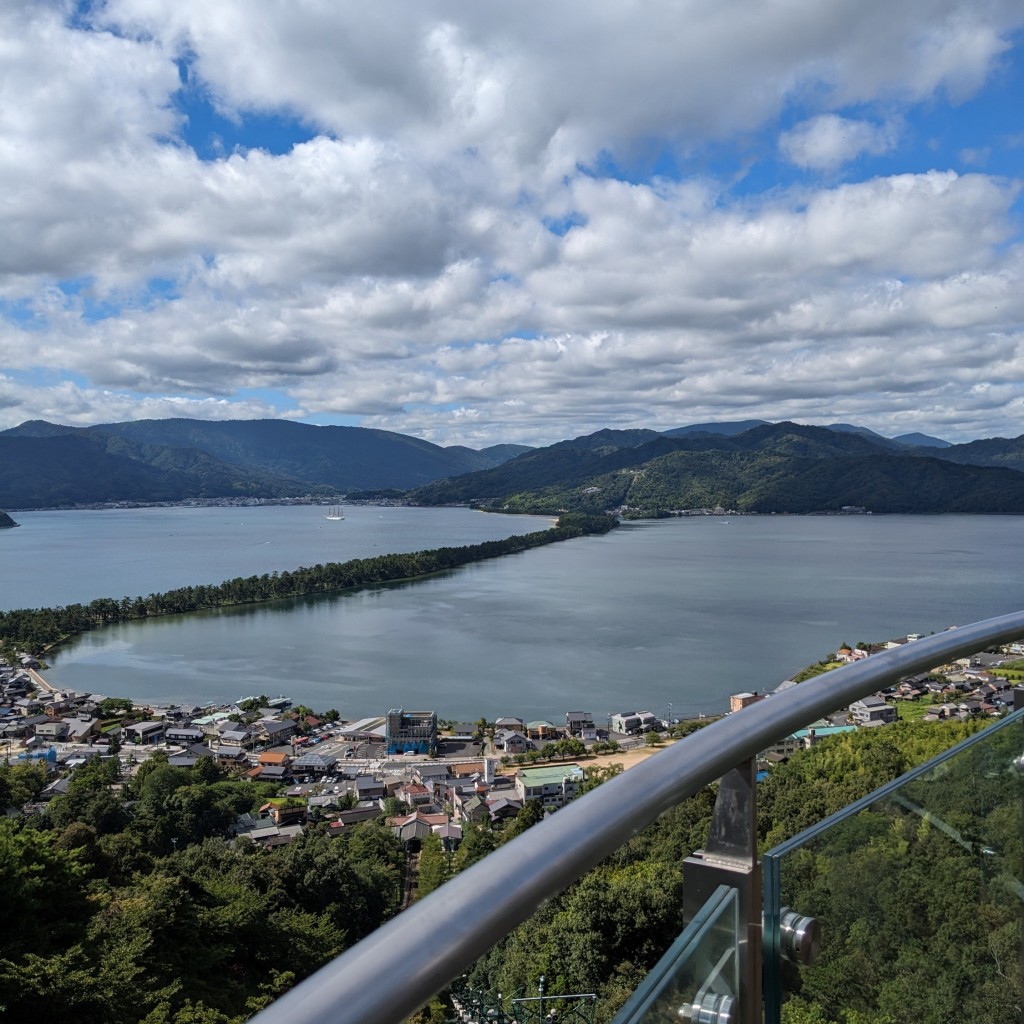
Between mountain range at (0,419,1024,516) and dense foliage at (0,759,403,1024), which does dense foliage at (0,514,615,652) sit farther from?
mountain range at (0,419,1024,516)

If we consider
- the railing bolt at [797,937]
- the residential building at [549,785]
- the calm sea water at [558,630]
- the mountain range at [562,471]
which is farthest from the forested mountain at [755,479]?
the railing bolt at [797,937]

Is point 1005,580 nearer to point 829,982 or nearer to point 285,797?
point 285,797

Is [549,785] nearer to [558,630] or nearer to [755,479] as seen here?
[558,630]

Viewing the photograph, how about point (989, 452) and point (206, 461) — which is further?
point (206, 461)

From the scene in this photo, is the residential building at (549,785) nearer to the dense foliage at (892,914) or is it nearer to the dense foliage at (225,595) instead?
the dense foliage at (892,914)

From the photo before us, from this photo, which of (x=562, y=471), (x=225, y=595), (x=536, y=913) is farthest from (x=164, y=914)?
(x=562, y=471)
